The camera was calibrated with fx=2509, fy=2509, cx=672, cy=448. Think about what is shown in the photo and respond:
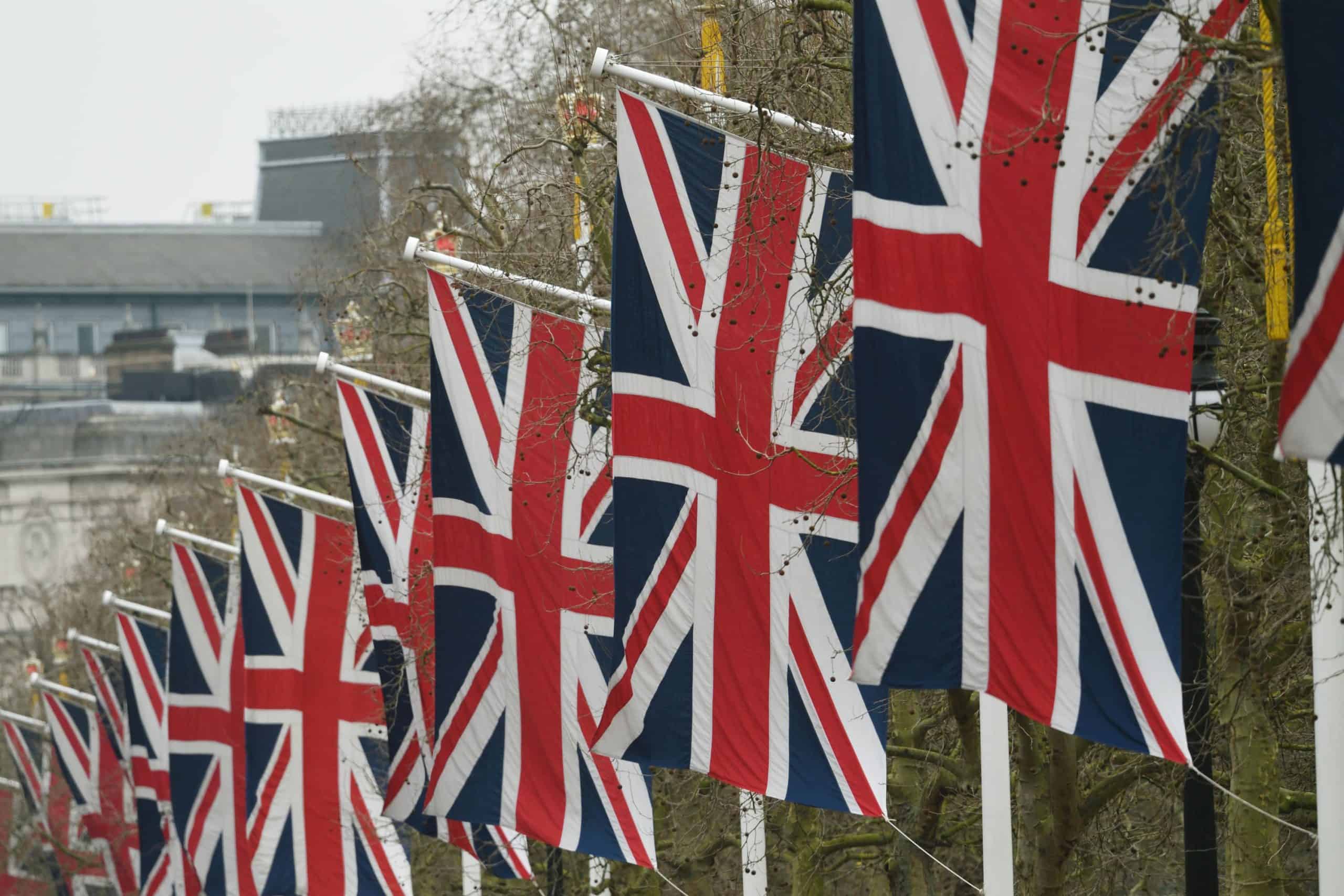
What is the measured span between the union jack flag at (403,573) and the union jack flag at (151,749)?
10.9m

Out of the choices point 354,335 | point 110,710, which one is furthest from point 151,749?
point 354,335

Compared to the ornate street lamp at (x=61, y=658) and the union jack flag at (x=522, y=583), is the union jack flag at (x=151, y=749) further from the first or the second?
the ornate street lamp at (x=61, y=658)

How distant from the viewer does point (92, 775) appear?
38312 millimetres

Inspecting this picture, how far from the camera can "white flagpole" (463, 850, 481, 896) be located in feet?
86.1

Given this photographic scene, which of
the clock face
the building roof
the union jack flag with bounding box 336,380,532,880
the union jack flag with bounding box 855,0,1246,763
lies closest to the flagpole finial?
the union jack flag with bounding box 855,0,1246,763

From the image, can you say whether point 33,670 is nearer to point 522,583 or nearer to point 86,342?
point 522,583

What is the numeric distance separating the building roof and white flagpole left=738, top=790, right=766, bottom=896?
105512 millimetres

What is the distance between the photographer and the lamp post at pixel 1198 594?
35.3 ft

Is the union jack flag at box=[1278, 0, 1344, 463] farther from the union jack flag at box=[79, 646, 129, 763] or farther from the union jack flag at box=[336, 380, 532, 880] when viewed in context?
the union jack flag at box=[79, 646, 129, 763]

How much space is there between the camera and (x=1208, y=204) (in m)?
9.10

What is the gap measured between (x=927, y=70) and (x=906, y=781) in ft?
40.7

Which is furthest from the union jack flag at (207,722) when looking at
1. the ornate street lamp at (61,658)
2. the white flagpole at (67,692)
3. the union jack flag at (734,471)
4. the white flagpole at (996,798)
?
the ornate street lamp at (61,658)

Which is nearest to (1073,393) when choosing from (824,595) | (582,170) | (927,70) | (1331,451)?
(927,70)

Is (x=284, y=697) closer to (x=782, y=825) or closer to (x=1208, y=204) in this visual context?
(x=782, y=825)
